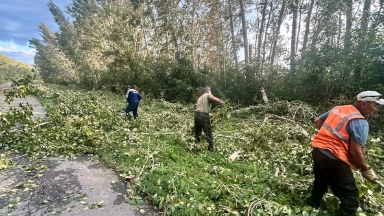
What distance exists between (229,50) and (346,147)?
20.4 metres

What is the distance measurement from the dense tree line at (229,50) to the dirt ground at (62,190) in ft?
29.5

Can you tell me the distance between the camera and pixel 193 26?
66.8 feet

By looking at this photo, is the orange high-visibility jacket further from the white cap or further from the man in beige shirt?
the man in beige shirt

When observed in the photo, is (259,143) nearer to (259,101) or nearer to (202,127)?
(202,127)

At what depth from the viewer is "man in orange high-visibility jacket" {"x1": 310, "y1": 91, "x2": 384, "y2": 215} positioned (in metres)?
2.59

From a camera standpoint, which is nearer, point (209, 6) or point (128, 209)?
point (128, 209)

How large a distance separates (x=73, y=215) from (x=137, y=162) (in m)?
1.73

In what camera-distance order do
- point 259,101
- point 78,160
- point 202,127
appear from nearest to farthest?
point 78,160
point 202,127
point 259,101

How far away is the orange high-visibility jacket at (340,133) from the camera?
2664mm

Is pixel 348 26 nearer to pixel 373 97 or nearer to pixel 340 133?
pixel 373 97

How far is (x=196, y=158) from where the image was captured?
210 inches

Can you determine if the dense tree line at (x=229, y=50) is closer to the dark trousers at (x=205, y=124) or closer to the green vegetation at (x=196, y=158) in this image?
the green vegetation at (x=196, y=158)

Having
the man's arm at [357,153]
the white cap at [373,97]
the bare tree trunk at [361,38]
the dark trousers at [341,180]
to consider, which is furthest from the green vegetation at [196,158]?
the bare tree trunk at [361,38]

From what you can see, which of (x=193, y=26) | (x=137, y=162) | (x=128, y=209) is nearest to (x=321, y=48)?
(x=137, y=162)
